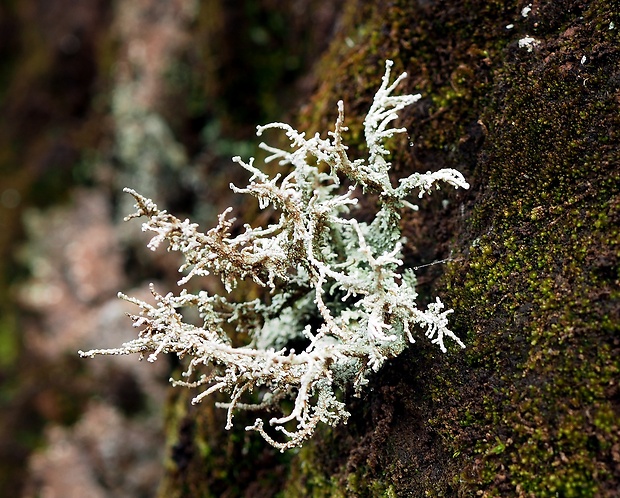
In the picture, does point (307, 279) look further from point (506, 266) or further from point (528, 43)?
point (528, 43)

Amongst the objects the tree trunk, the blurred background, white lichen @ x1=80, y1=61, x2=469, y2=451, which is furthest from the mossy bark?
the blurred background

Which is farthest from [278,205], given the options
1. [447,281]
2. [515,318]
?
[515,318]

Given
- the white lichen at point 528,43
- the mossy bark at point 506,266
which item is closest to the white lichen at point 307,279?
the mossy bark at point 506,266

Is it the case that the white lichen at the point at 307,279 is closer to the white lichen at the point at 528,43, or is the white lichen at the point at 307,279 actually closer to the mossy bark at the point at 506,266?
the mossy bark at the point at 506,266

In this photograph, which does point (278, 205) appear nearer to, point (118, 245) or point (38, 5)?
point (118, 245)

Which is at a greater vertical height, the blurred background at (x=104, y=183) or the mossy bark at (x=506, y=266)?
the blurred background at (x=104, y=183)

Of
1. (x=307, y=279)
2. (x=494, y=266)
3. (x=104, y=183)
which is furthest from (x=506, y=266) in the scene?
(x=104, y=183)
